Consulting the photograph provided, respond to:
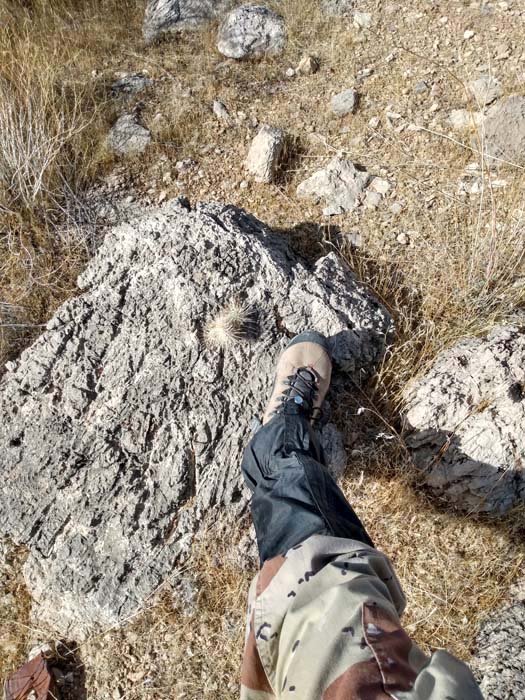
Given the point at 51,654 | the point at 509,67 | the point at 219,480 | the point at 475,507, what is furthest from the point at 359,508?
the point at 509,67

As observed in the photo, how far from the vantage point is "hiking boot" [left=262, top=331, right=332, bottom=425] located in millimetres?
2014

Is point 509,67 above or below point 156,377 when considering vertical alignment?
above

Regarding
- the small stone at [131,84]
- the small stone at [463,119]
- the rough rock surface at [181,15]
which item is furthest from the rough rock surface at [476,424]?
the rough rock surface at [181,15]

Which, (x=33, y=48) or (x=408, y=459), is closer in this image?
(x=408, y=459)

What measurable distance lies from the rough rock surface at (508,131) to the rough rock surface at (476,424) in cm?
98

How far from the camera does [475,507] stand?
1993mm

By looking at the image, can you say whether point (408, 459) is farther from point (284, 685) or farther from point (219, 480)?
point (284, 685)

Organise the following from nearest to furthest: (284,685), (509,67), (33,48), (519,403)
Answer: (284,685) → (519,403) → (509,67) → (33,48)

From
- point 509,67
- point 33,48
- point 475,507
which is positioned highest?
point 509,67

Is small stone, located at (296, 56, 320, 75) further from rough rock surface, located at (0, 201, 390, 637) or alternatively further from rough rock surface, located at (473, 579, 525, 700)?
rough rock surface, located at (473, 579, 525, 700)

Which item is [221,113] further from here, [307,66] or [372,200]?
[372,200]

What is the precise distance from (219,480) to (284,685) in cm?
99

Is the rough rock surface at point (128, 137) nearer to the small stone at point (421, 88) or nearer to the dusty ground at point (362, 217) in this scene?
the dusty ground at point (362, 217)

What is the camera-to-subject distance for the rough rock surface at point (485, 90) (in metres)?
2.83
